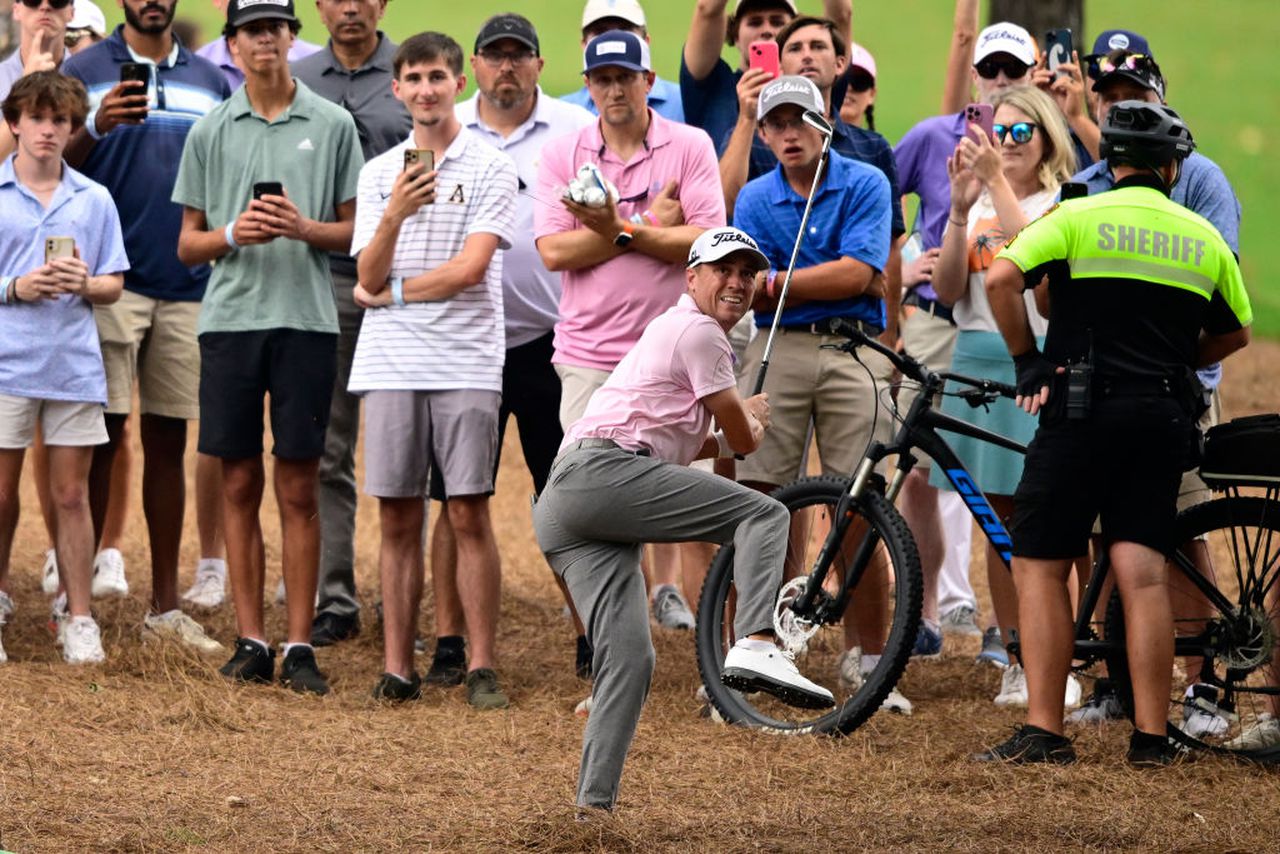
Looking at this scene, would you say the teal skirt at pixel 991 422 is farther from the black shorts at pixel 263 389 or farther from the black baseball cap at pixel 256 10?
the black baseball cap at pixel 256 10

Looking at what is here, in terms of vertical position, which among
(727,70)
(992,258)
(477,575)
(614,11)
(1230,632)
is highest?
(614,11)

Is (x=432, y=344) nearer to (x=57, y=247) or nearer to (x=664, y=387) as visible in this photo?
(x=57, y=247)

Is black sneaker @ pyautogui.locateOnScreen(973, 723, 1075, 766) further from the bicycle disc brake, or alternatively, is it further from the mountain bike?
the bicycle disc brake

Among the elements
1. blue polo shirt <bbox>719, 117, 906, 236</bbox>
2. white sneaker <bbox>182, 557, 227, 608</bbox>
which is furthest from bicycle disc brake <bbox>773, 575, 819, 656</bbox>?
white sneaker <bbox>182, 557, 227, 608</bbox>

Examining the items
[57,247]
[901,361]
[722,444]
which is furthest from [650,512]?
[57,247]

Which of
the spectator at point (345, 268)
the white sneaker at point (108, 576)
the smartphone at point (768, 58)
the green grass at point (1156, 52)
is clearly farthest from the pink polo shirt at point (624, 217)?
the green grass at point (1156, 52)

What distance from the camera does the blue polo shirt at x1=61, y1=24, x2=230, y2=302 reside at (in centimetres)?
841

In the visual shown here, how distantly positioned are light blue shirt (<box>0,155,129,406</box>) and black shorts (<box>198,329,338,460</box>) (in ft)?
1.81

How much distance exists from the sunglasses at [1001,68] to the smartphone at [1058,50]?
0.69 ft

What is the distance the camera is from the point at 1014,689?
7.38 metres

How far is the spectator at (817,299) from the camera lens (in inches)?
286

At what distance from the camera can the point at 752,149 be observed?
26.5 feet

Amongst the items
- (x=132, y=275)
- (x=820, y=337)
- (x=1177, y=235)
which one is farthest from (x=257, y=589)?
(x=1177, y=235)

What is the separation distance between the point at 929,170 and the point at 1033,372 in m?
2.56
